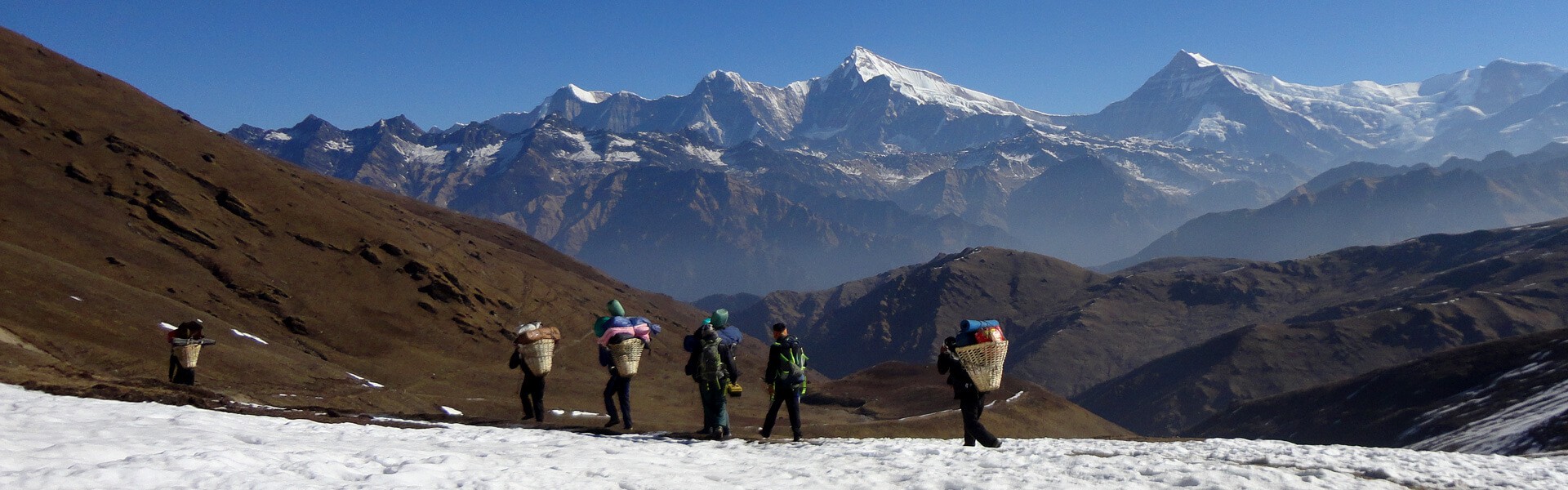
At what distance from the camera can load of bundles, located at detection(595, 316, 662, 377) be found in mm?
20219

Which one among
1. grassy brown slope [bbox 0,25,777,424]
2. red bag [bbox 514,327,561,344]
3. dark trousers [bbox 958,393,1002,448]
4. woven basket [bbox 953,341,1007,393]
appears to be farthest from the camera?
grassy brown slope [bbox 0,25,777,424]

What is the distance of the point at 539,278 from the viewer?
4459 inches

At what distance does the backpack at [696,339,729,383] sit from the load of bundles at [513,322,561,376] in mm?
4237

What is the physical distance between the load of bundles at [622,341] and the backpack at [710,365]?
171 cm

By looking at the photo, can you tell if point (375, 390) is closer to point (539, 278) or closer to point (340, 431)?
point (340, 431)

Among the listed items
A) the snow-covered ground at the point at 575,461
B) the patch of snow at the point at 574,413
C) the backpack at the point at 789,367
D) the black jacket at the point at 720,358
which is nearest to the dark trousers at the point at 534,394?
the snow-covered ground at the point at 575,461

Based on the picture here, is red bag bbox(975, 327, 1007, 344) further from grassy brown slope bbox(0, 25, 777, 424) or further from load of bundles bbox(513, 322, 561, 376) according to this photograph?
grassy brown slope bbox(0, 25, 777, 424)

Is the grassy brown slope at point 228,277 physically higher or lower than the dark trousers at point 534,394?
higher

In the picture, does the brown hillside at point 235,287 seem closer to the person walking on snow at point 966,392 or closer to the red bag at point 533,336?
the red bag at point 533,336

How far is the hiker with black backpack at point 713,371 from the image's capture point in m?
19.0

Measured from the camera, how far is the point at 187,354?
78.1 feet

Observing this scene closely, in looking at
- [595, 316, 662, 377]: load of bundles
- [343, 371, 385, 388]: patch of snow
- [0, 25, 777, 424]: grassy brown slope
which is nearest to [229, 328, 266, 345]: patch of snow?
[0, 25, 777, 424]: grassy brown slope

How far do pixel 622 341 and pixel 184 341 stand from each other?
41.1 ft

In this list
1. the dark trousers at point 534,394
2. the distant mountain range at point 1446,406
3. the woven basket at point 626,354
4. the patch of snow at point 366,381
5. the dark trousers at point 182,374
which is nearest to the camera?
the woven basket at point 626,354
